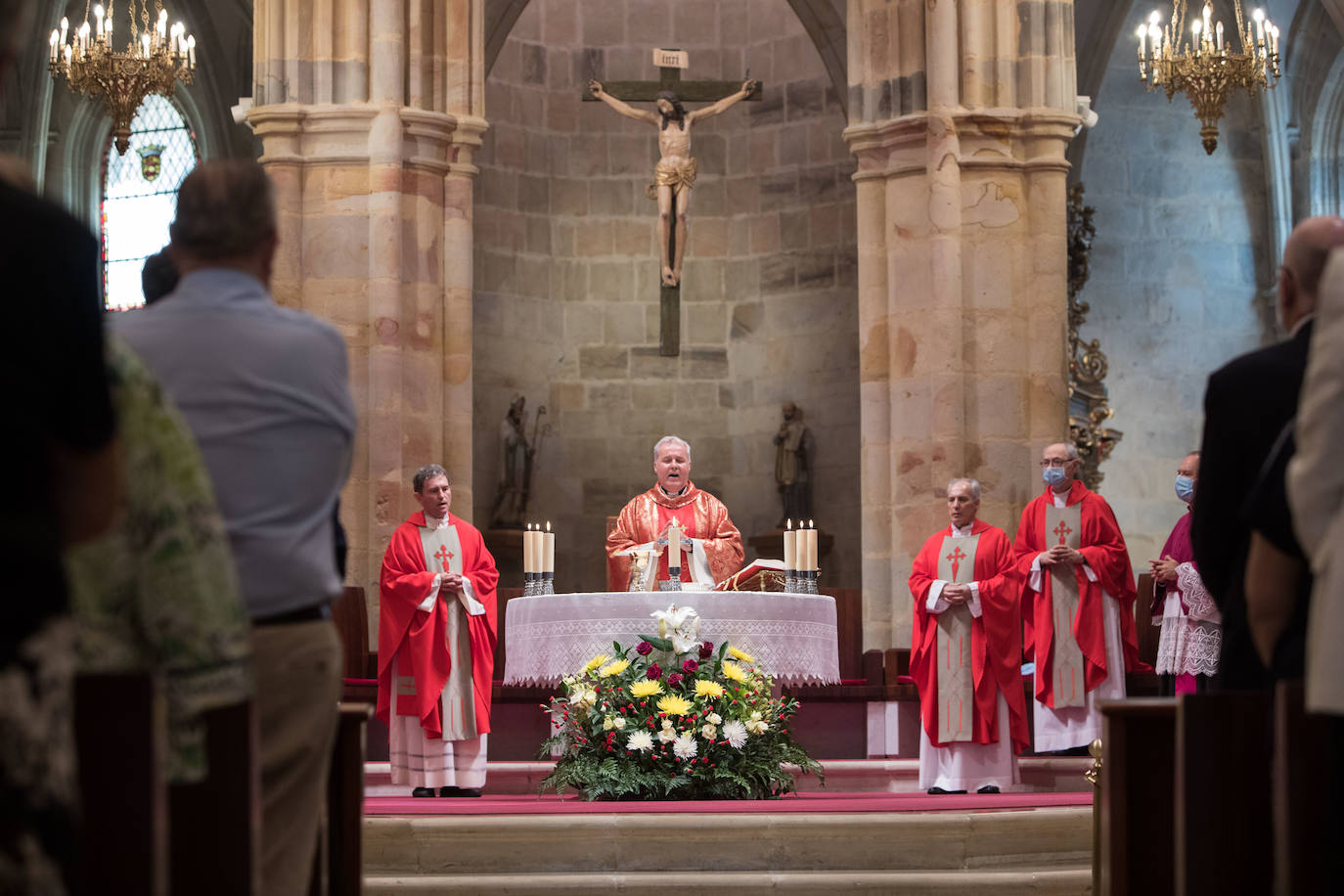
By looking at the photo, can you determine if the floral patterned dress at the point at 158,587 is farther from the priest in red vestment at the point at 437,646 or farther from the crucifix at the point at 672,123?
the crucifix at the point at 672,123

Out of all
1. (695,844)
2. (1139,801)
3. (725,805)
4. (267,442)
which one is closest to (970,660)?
(725,805)

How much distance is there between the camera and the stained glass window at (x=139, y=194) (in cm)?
1930

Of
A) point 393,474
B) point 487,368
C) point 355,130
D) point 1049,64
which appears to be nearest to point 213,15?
point 487,368

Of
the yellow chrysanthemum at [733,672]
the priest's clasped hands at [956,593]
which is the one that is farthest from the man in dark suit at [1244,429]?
the priest's clasped hands at [956,593]

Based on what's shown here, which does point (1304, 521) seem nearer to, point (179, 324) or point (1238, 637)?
point (1238, 637)

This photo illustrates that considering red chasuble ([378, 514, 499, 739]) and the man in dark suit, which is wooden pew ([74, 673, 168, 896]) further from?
red chasuble ([378, 514, 499, 739])

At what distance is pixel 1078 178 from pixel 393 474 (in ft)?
32.1

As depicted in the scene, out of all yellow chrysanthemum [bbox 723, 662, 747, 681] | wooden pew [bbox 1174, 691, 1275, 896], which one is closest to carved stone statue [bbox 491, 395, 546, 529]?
yellow chrysanthemum [bbox 723, 662, 747, 681]

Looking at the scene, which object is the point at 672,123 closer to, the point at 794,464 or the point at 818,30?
the point at 818,30

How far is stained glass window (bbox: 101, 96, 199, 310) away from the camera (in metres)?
19.3

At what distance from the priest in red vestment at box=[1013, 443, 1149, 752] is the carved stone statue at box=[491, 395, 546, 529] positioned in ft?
23.2

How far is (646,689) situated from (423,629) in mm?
1621

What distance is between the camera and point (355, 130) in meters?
12.5

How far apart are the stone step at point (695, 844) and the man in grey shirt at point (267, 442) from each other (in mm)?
3908
